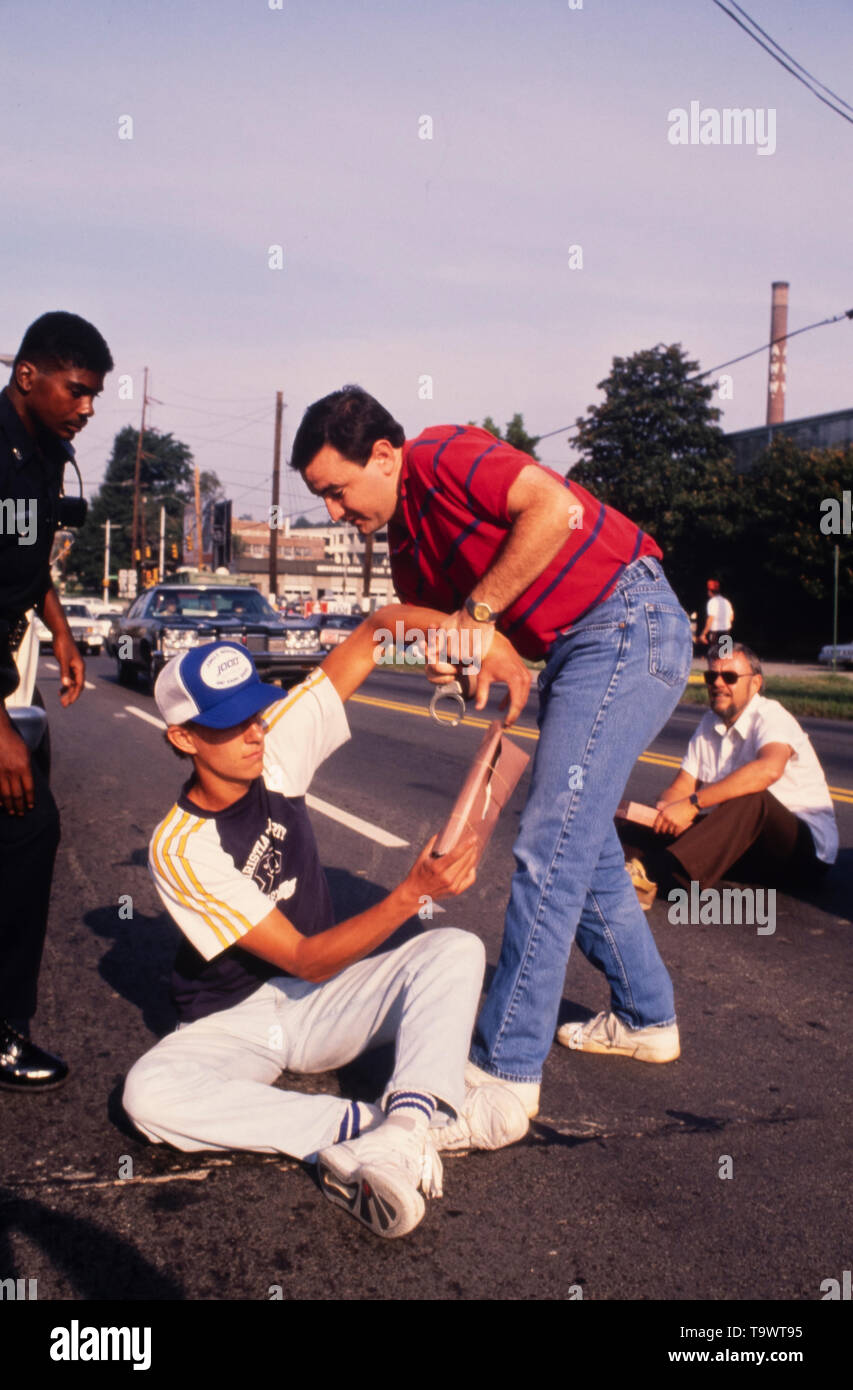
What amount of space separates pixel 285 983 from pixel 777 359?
56598 mm

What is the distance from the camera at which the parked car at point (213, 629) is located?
16.8 meters

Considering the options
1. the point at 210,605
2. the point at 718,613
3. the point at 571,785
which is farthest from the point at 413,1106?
the point at 718,613

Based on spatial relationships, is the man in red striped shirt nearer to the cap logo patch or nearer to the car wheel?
the cap logo patch

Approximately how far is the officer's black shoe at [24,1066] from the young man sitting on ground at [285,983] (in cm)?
44

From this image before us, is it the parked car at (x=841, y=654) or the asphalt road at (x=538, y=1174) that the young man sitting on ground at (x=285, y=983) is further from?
the parked car at (x=841, y=654)

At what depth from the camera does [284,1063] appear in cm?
333

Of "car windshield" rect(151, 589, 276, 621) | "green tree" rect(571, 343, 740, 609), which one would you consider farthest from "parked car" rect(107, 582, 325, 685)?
"green tree" rect(571, 343, 740, 609)

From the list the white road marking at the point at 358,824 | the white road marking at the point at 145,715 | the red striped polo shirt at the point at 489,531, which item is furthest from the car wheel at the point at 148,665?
the red striped polo shirt at the point at 489,531

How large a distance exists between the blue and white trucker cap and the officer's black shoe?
108 cm

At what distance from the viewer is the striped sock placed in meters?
2.77

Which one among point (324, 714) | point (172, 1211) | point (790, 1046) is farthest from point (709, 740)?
point (172, 1211)

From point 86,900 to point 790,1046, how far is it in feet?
10.5

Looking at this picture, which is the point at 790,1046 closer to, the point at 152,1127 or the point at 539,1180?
the point at 539,1180

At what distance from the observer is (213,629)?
17.0 meters
